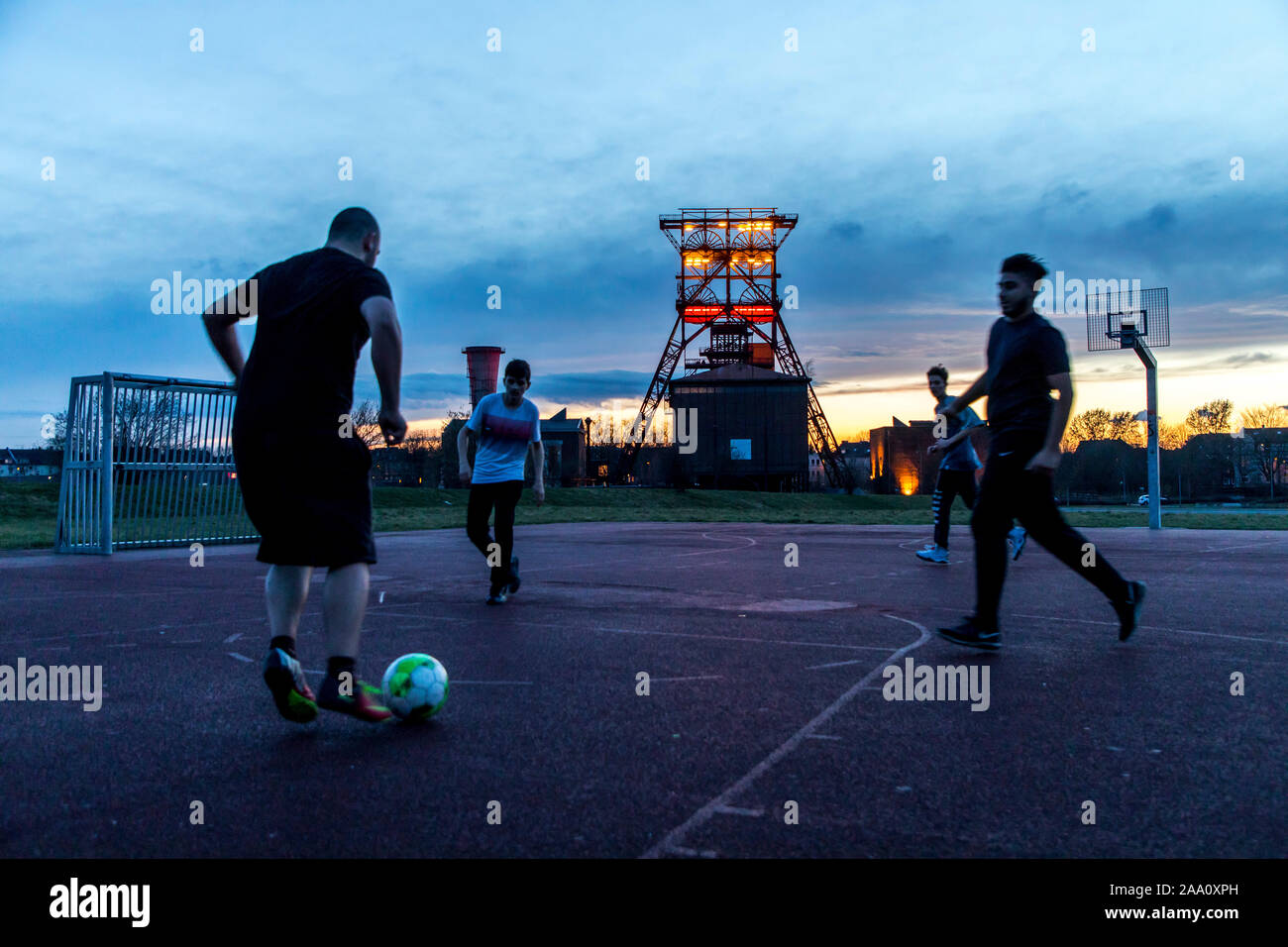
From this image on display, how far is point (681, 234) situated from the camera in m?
67.0

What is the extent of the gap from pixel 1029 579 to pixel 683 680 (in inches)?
216

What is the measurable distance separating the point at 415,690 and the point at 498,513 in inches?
154

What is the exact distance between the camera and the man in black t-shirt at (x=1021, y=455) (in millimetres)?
5039

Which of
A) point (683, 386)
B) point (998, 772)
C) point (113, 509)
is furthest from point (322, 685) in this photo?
point (683, 386)

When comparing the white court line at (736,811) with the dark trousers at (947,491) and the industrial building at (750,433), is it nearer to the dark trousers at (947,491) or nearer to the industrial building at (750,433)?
the dark trousers at (947,491)

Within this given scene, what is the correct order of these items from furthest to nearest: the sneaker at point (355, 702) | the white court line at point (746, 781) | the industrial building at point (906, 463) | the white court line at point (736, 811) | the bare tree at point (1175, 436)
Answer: the bare tree at point (1175, 436) → the industrial building at point (906, 463) → the sneaker at point (355, 702) → the white court line at point (736, 811) → the white court line at point (746, 781)

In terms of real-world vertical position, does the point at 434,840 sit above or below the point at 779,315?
below

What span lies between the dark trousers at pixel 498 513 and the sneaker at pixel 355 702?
379cm

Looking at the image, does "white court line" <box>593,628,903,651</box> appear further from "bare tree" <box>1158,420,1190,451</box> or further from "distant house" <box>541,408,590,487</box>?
"bare tree" <box>1158,420,1190,451</box>

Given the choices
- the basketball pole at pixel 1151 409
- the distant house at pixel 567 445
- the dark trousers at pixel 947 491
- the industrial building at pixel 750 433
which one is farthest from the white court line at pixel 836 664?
the distant house at pixel 567 445

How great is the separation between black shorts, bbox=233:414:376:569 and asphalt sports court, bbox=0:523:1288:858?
656 mm

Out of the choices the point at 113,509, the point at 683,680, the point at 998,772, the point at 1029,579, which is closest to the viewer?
the point at 998,772

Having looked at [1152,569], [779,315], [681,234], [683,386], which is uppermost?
[681,234]
